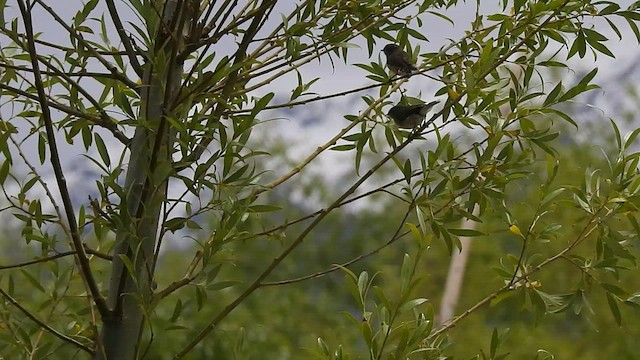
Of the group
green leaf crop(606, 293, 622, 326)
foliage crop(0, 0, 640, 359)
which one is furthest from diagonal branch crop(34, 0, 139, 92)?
green leaf crop(606, 293, 622, 326)

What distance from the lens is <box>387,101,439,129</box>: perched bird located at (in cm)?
104

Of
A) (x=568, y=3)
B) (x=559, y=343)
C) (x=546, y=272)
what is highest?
(x=568, y=3)

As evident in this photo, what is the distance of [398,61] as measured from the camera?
1.11 meters

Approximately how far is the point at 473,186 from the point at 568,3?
0.92 feet

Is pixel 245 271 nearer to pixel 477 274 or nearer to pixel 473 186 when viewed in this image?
pixel 477 274

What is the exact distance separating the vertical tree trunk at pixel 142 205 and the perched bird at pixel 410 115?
0.98 feet

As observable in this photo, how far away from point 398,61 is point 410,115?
4.1 inches

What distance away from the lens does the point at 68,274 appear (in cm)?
129

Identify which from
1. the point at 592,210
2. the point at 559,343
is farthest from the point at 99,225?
the point at 559,343

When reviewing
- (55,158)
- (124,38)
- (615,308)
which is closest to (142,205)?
(55,158)

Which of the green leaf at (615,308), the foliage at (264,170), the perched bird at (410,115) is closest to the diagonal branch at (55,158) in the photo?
the foliage at (264,170)

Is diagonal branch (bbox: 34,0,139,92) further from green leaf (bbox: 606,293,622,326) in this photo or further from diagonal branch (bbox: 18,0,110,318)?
green leaf (bbox: 606,293,622,326)

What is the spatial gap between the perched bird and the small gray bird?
73 millimetres

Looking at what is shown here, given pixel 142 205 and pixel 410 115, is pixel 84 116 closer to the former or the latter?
pixel 142 205
